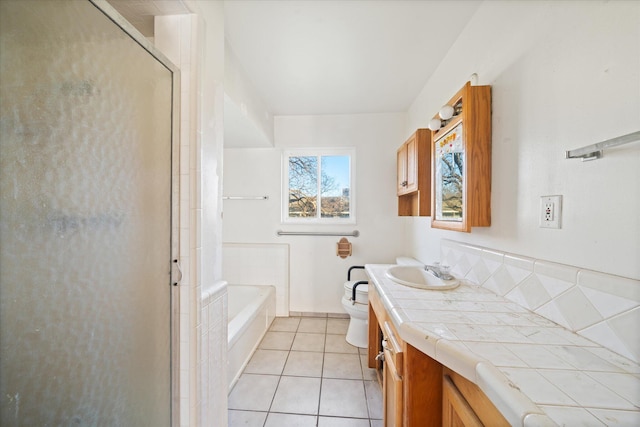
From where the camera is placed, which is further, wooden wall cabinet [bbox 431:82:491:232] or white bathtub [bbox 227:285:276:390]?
white bathtub [bbox 227:285:276:390]

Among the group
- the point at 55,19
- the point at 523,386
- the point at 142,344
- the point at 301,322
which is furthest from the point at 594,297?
the point at 301,322

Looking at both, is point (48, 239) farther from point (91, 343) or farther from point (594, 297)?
point (594, 297)

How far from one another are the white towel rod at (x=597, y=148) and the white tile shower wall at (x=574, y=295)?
0.35 m

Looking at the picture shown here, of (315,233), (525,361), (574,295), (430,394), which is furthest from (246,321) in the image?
(574,295)

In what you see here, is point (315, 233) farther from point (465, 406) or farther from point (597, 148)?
point (597, 148)

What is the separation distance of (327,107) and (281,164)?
2.69 feet

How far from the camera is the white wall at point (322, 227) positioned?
2699 mm

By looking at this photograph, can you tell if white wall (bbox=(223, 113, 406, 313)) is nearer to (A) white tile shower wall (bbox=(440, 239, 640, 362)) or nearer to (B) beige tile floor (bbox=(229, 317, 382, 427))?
(B) beige tile floor (bbox=(229, 317, 382, 427))

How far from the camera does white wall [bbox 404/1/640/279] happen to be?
25.4 inches

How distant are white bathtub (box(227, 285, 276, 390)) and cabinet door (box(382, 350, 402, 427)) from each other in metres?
1.05

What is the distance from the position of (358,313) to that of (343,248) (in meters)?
0.76

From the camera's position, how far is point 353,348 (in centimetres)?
214

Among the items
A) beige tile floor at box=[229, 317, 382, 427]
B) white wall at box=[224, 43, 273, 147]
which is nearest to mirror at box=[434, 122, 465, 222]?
beige tile floor at box=[229, 317, 382, 427]

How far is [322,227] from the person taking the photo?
9.07 ft
